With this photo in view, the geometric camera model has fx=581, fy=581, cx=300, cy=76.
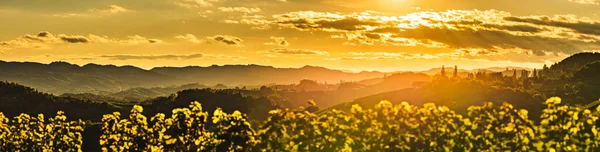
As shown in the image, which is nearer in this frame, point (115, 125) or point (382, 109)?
point (382, 109)

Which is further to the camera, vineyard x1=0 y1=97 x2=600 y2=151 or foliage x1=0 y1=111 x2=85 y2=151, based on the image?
foliage x1=0 y1=111 x2=85 y2=151

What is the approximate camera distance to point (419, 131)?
39.8 meters

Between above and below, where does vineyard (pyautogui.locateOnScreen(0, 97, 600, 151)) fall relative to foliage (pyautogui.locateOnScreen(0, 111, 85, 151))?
above

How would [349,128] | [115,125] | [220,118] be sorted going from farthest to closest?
[115,125] < [220,118] < [349,128]

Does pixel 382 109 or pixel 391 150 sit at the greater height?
pixel 382 109

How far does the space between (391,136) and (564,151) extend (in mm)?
11062

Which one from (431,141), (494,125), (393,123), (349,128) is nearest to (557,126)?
(494,125)

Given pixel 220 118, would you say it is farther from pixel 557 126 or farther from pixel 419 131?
pixel 557 126

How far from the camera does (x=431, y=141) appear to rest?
39750 millimetres

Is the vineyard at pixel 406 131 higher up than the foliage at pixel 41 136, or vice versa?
the vineyard at pixel 406 131

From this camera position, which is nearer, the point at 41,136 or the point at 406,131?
the point at 406,131

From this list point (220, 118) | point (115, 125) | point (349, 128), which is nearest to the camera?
point (349, 128)

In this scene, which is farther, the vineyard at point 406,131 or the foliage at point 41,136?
the foliage at point 41,136

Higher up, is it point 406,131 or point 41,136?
point 406,131
